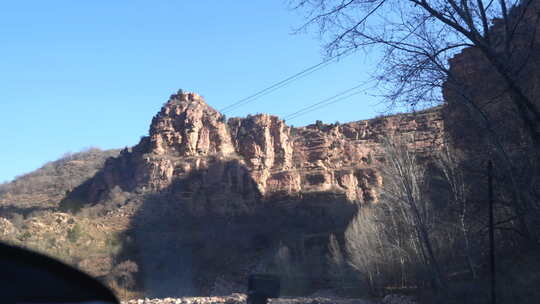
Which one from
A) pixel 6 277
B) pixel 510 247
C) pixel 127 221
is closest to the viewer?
pixel 6 277

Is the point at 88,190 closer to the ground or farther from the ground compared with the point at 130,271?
farther from the ground

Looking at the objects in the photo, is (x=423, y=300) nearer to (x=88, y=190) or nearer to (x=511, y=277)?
(x=511, y=277)

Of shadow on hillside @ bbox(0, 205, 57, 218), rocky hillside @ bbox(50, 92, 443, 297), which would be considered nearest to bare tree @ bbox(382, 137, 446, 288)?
rocky hillside @ bbox(50, 92, 443, 297)

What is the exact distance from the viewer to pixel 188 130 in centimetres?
7062

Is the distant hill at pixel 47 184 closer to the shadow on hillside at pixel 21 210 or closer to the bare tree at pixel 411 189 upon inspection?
the shadow on hillside at pixel 21 210

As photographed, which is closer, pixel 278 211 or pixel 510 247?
pixel 510 247

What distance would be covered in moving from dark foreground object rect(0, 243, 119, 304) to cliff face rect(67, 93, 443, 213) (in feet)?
198

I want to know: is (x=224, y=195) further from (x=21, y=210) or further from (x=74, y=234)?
(x=21, y=210)

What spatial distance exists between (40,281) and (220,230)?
2286 inches

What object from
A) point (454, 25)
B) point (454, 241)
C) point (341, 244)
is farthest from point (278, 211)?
point (454, 25)

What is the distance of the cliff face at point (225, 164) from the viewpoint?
66.4 metres

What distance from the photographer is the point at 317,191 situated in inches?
2734

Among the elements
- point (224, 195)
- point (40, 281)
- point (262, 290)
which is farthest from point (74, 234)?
point (40, 281)

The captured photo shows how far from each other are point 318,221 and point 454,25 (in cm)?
5242
